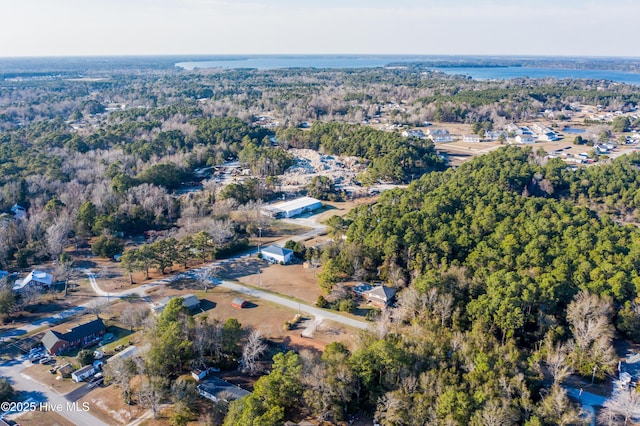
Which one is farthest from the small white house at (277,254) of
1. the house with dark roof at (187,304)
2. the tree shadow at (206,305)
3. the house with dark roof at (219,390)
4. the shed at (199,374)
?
the house with dark roof at (219,390)

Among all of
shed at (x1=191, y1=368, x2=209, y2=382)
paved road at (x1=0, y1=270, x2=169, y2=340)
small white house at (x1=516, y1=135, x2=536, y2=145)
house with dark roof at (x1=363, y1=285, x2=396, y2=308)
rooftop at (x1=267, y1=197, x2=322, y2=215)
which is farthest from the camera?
small white house at (x1=516, y1=135, x2=536, y2=145)

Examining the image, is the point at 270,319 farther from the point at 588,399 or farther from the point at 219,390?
the point at 588,399

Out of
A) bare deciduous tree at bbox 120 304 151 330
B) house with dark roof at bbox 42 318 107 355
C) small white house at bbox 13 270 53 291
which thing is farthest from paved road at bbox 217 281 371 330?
small white house at bbox 13 270 53 291

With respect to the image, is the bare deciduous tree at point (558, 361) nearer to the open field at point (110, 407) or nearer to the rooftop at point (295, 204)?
the open field at point (110, 407)

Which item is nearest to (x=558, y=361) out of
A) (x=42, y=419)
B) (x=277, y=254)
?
(x=277, y=254)

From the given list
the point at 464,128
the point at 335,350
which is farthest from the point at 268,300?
the point at 464,128

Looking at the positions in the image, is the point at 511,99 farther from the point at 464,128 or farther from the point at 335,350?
the point at 335,350

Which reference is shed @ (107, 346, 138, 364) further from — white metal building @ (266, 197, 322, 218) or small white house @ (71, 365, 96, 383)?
white metal building @ (266, 197, 322, 218)

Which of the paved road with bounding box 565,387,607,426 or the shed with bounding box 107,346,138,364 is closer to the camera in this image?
the paved road with bounding box 565,387,607,426

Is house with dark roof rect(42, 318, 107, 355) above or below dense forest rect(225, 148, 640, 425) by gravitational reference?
below
